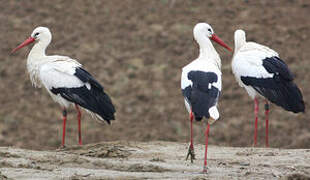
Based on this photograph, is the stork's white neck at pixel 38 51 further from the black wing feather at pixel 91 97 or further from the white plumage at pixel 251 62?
Answer: the white plumage at pixel 251 62

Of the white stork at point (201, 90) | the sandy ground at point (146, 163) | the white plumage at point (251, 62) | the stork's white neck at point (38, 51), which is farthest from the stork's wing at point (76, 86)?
the white plumage at point (251, 62)

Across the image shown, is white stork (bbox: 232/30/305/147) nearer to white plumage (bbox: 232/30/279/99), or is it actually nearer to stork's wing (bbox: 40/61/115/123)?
white plumage (bbox: 232/30/279/99)

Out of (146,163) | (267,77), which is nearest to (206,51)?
(267,77)

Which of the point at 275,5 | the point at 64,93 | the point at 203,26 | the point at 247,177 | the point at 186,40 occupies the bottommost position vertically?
the point at 247,177

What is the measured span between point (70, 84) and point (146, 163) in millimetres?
3272

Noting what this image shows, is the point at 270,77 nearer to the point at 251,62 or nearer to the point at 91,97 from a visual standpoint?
the point at 251,62

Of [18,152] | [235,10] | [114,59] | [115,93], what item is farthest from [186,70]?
[235,10]

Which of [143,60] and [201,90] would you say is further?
[143,60]

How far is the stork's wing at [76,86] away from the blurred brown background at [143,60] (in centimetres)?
330

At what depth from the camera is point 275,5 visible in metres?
21.6

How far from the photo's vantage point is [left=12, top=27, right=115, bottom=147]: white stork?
11400 millimetres

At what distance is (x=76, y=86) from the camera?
11.6m

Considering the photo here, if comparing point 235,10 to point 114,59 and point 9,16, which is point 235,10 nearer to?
point 114,59

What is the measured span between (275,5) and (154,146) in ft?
39.5
